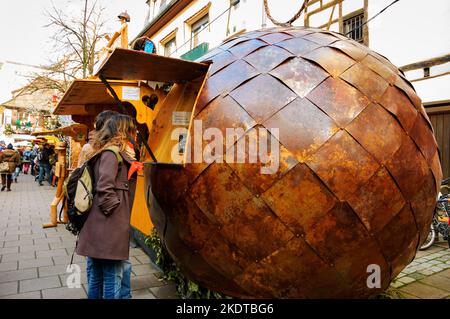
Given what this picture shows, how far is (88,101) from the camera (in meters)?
5.70

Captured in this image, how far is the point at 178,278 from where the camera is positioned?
3.46m

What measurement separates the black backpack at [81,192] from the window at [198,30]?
39.1 feet

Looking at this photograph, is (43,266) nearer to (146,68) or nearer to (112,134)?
(112,134)

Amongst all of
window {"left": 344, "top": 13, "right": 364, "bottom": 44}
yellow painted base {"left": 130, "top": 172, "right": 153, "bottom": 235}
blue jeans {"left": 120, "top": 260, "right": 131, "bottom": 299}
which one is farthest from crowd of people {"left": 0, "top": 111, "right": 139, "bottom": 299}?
window {"left": 344, "top": 13, "right": 364, "bottom": 44}

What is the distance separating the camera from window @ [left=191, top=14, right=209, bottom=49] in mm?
13531

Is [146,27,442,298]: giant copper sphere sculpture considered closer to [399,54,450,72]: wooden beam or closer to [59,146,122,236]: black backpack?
[59,146,122,236]: black backpack

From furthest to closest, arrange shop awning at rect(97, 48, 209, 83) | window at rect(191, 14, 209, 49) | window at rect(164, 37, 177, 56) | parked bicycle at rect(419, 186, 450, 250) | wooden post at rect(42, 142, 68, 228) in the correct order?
1. window at rect(164, 37, 177, 56)
2. window at rect(191, 14, 209, 49)
3. wooden post at rect(42, 142, 68, 228)
4. parked bicycle at rect(419, 186, 450, 250)
5. shop awning at rect(97, 48, 209, 83)

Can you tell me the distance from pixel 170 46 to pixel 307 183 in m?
16.4

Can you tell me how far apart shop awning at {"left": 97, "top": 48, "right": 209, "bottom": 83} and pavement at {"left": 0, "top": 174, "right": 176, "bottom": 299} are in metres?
2.28

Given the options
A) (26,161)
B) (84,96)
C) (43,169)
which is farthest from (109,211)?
(26,161)

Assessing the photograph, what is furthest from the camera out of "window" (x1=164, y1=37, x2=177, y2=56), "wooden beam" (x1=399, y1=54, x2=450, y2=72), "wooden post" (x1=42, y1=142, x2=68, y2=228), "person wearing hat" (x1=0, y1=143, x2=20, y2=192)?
"window" (x1=164, y1=37, x2=177, y2=56)

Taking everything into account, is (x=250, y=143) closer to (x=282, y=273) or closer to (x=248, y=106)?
(x=248, y=106)
